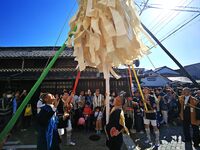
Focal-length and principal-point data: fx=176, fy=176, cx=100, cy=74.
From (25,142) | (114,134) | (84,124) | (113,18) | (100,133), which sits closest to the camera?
(113,18)

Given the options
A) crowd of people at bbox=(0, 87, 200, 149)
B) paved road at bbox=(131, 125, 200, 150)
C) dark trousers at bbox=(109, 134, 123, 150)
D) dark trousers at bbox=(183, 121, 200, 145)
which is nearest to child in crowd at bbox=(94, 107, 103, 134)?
crowd of people at bbox=(0, 87, 200, 149)

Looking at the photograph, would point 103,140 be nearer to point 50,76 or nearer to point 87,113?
point 87,113

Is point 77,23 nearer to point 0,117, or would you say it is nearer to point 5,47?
point 0,117

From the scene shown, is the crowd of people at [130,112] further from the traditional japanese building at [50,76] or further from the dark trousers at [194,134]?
the traditional japanese building at [50,76]

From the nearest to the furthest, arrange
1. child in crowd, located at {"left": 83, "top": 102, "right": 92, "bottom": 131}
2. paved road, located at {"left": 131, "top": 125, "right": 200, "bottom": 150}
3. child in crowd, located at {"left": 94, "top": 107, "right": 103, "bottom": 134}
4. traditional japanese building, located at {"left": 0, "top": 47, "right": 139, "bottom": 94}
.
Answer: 1. paved road, located at {"left": 131, "top": 125, "right": 200, "bottom": 150}
2. child in crowd, located at {"left": 94, "top": 107, "right": 103, "bottom": 134}
3. child in crowd, located at {"left": 83, "top": 102, "right": 92, "bottom": 131}
4. traditional japanese building, located at {"left": 0, "top": 47, "right": 139, "bottom": 94}

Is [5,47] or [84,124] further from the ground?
[5,47]

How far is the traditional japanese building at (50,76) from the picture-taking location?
34.8ft

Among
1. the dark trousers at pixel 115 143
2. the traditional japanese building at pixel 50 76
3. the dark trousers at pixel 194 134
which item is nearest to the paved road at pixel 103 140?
the dark trousers at pixel 194 134

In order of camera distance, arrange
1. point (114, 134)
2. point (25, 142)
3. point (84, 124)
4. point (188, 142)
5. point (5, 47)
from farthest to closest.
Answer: point (5, 47), point (84, 124), point (25, 142), point (188, 142), point (114, 134)

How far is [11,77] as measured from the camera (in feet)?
33.3

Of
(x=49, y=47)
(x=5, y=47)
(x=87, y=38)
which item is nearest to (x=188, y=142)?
(x=87, y=38)

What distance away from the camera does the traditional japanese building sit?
1060cm

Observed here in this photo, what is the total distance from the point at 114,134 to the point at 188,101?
388 centimetres

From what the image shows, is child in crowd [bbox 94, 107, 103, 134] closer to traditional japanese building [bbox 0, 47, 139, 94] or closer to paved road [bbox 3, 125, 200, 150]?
paved road [bbox 3, 125, 200, 150]
